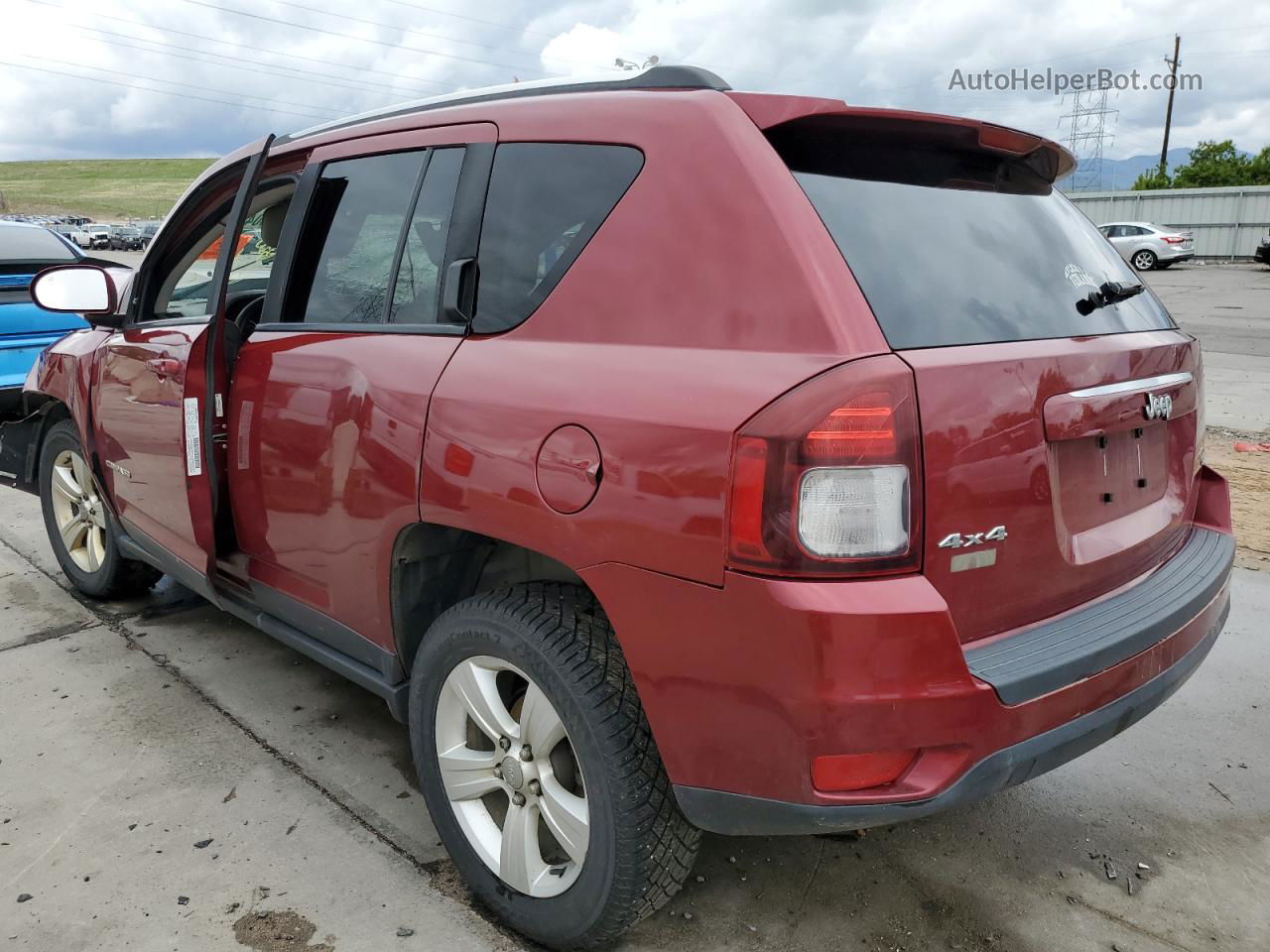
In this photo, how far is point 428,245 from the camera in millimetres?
2512

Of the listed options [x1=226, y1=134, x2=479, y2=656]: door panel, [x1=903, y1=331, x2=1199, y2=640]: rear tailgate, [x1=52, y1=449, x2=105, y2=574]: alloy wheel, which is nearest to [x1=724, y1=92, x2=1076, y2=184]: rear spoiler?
[x1=903, y1=331, x2=1199, y2=640]: rear tailgate

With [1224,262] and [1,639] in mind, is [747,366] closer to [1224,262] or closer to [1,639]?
[1,639]

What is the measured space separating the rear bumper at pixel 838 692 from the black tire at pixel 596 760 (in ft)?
0.32

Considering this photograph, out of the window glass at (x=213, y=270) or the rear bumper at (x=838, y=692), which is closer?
the rear bumper at (x=838, y=692)

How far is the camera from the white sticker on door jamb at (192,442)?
310 cm

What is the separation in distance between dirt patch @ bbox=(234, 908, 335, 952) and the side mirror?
7.90 feet

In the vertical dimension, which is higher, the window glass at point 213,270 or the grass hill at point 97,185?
the grass hill at point 97,185

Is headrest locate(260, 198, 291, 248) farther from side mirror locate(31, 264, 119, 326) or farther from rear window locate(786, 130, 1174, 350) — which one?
rear window locate(786, 130, 1174, 350)

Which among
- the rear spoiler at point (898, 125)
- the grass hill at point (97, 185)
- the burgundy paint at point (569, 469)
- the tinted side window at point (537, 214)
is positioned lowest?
the burgundy paint at point (569, 469)

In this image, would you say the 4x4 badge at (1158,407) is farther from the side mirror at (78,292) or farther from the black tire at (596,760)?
the side mirror at (78,292)

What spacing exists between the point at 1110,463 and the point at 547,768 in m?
1.41

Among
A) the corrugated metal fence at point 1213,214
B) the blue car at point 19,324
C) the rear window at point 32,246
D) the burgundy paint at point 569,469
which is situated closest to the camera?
the burgundy paint at point 569,469

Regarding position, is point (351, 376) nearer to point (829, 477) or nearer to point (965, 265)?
point (829, 477)

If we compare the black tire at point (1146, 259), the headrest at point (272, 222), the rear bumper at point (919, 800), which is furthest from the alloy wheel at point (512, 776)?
the black tire at point (1146, 259)
